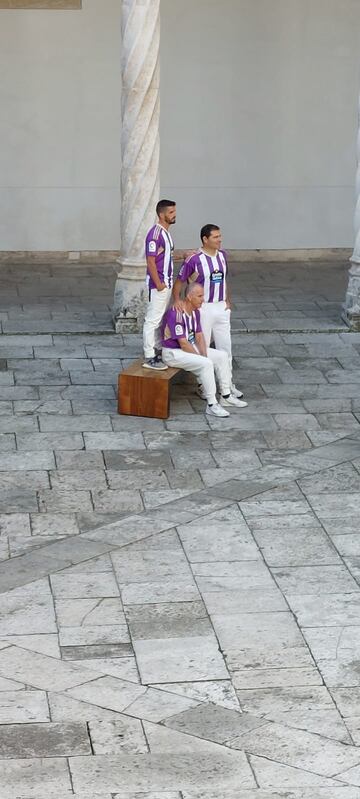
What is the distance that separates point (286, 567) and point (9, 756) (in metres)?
2.87

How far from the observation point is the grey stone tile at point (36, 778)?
21.4 ft

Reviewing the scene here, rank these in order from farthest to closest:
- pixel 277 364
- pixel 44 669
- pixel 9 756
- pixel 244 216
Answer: pixel 244 216 → pixel 277 364 → pixel 44 669 → pixel 9 756

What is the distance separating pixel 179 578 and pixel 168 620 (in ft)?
2.09

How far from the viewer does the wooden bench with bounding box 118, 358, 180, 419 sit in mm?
12125

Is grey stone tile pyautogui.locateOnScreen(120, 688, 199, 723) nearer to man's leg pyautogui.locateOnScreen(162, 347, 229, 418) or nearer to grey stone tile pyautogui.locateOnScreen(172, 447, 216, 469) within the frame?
grey stone tile pyautogui.locateOnScreen(172, 447, 216, 469)

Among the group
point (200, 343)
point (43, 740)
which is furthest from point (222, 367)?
point (43, 740)

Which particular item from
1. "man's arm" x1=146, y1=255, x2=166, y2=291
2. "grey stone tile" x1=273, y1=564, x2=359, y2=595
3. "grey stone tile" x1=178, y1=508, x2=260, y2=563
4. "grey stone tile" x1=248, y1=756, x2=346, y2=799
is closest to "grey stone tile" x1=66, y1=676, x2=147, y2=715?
"grey stone tile" x1=248, y1=756, x2=346, y2=799

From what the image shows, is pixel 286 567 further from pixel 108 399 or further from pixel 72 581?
pixel 108 399

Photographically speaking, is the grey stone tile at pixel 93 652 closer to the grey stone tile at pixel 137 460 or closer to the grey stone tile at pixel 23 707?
the grey stone tile at pixel 23 707

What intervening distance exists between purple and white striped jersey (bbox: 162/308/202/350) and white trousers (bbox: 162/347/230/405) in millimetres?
86

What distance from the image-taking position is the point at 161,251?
12812 mm

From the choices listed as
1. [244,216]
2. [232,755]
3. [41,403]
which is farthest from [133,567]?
[244,216]

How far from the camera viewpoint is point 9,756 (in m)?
6.84

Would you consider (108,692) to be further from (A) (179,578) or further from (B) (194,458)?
(B) (194,458)
